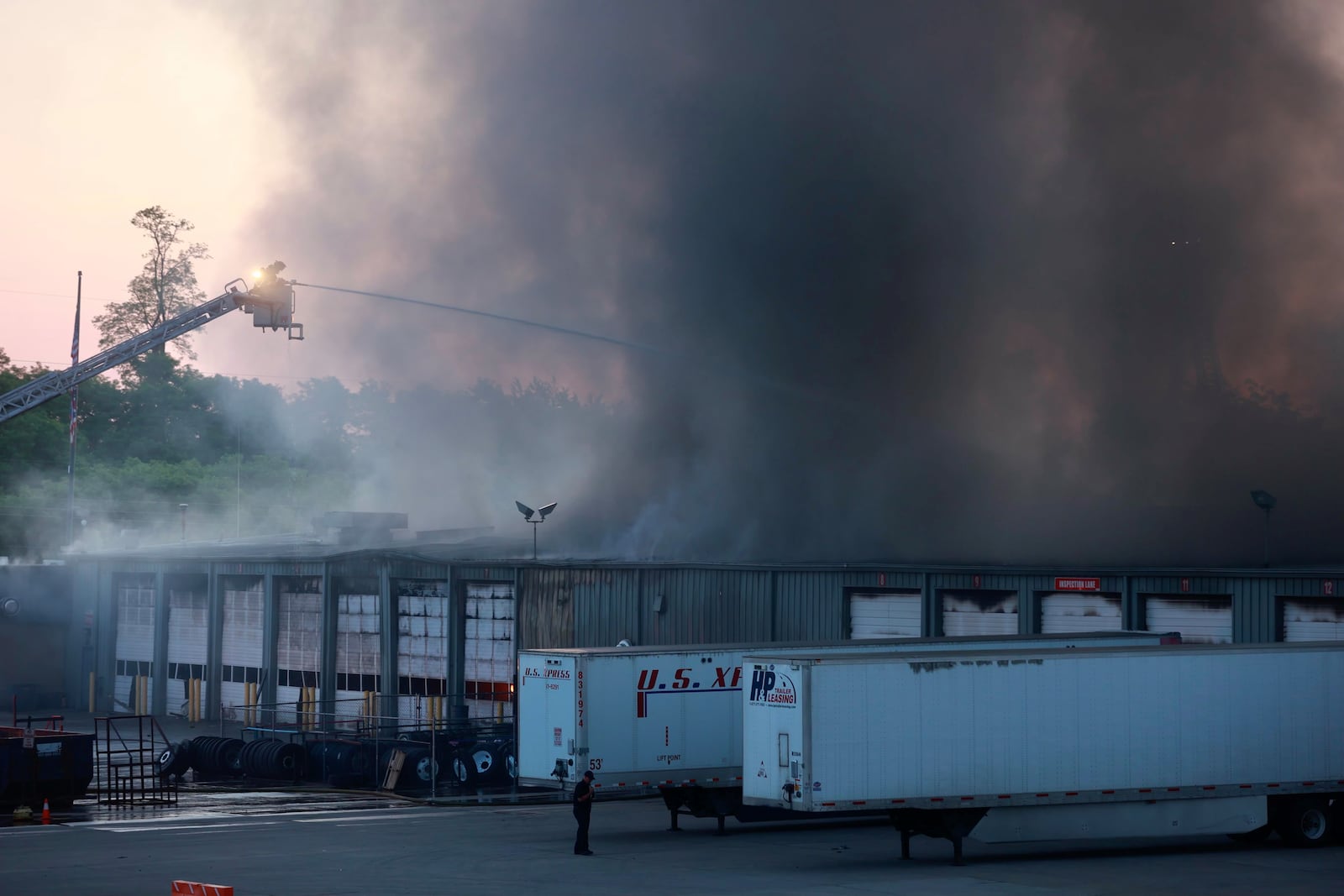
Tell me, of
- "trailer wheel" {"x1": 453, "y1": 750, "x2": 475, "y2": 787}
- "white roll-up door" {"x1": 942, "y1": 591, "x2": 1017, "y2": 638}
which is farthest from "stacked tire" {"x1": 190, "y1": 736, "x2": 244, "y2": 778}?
"white roll-up door" {"x1": 942, "y1": 591, "x2": 1017, "y2": 638}

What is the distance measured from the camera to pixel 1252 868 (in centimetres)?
2184

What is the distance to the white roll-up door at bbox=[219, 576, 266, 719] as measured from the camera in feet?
173

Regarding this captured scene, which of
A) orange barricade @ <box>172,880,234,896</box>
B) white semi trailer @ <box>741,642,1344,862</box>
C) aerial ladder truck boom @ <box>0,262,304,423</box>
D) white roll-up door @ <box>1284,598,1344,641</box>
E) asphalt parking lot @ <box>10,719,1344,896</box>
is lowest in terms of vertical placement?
asphalt parking lot @ <box>10,719,1344,896</box>

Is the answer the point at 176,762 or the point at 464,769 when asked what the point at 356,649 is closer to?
the point at 176,762

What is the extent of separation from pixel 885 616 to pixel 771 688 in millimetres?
14822

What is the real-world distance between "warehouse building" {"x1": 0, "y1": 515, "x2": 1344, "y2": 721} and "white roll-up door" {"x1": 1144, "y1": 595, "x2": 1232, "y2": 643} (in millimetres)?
37

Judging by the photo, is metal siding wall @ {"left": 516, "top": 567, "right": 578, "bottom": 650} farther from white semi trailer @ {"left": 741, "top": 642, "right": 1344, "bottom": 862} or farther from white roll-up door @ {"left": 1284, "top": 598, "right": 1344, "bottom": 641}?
white semi trailer @ {"left": 741, "top": 642, "right": 1344, "bottom": 862}

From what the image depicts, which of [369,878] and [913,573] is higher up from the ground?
[913,573]

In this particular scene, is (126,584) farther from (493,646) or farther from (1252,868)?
(1252,868)

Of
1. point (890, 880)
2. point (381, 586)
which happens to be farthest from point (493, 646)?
point (890, 880)

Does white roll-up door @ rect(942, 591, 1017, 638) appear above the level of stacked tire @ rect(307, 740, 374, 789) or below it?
above

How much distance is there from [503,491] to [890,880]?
2576 inches

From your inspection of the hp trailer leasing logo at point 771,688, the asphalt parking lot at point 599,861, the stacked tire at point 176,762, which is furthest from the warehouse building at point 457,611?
the hp trailer leasing logo at point 771,688

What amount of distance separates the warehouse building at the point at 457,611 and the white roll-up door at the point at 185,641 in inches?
3.2
